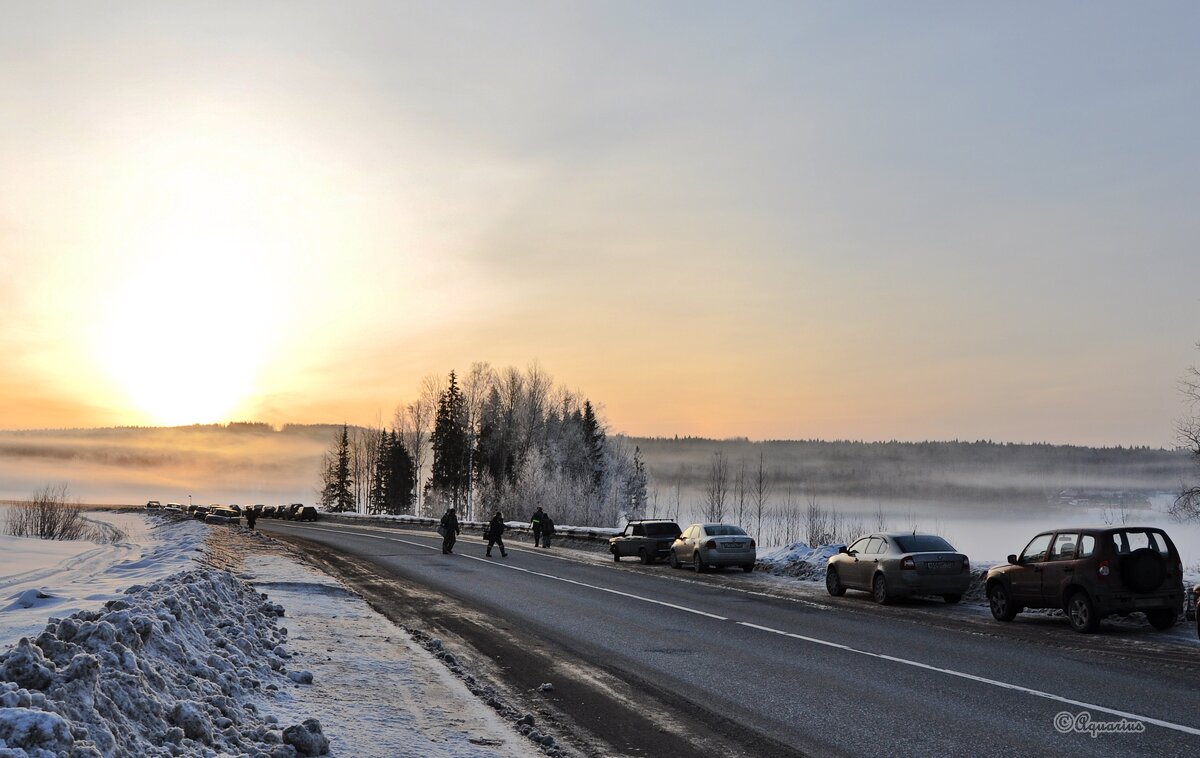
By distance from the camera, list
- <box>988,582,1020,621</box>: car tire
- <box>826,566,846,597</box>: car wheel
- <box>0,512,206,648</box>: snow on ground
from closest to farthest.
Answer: <box>0,512,206,648</box>: snow on ground, <box>988,582,1020,621</box>: car tire, <box>826,566,846,597</box>: car wheel

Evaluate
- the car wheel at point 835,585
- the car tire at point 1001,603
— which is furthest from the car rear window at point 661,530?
the car tire at point 1001,603

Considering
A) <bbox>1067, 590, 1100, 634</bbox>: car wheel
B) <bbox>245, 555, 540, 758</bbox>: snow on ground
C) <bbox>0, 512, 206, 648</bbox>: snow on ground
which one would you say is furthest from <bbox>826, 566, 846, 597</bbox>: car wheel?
<bbox>0, 512, 206, 648</bbox>: snow on ground

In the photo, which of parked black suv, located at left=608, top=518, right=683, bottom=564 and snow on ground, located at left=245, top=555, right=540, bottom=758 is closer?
snow on ground, located at left=245, top=555, right=540, bottom=758

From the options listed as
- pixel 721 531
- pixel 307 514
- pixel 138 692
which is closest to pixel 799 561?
pixel 721 531

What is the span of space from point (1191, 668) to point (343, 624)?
11.9 meters

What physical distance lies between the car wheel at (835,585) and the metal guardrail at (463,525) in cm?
1920

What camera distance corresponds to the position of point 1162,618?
14.3 metres

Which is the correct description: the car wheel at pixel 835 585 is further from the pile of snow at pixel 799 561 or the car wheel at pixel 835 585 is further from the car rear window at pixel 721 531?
the car rear window at pixel 721 531

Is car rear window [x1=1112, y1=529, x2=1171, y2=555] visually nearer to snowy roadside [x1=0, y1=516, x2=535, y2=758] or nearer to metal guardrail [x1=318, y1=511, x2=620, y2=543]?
snowy roadside [x1=0, y1=516, x2=535, y2=758]

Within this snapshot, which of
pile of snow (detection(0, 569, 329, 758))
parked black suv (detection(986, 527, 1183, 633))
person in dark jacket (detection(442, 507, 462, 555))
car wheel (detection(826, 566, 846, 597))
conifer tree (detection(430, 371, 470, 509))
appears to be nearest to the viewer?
pile of snow (detection(0, 569, 329, 758))

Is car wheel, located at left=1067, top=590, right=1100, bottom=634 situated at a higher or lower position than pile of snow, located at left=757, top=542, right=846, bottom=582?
higher

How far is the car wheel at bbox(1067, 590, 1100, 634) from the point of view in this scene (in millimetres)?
14109

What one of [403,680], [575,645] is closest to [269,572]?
[575,645]

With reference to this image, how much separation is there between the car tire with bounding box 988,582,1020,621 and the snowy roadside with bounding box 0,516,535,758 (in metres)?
10.7
